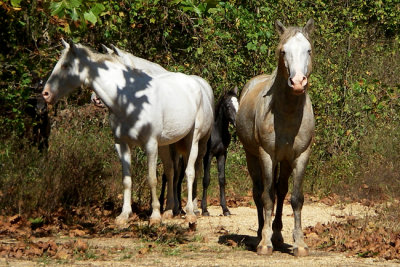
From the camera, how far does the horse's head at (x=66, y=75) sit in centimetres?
913

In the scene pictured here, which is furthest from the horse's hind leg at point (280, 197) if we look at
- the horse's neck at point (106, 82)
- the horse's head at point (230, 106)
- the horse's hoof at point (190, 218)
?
the horse's head at point (230, 106)

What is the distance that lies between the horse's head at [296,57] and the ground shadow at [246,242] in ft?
5.84

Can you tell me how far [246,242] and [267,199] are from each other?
896 mm

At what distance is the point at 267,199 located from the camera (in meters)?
7.43

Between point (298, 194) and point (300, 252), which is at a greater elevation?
point (298, 194)

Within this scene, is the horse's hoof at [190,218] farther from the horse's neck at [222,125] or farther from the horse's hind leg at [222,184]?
the horse's neck at [222,125]

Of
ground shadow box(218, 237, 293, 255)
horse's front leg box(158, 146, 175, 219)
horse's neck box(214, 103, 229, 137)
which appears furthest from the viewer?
horse's neck box(214, 103, 229, 137)

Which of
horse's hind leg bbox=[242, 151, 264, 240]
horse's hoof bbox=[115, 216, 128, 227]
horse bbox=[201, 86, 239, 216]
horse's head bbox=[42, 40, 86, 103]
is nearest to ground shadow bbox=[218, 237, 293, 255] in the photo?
horse's hind leg bbox=[242, 151, 264, 240]

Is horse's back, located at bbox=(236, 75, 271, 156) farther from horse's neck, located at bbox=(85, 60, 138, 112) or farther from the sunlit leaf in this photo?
the sunlit leaf

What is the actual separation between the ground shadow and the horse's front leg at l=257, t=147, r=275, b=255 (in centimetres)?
31

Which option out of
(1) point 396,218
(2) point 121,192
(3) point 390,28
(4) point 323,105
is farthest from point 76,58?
(3) point 390,28

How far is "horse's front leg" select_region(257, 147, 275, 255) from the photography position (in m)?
7.32

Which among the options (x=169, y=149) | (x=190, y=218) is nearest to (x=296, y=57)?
(x=190, y=218)

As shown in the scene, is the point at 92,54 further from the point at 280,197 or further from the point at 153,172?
the point at 280,197
